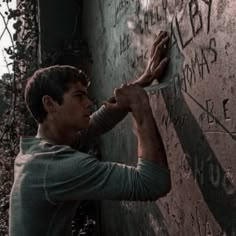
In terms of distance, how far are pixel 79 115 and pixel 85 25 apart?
11.5ft

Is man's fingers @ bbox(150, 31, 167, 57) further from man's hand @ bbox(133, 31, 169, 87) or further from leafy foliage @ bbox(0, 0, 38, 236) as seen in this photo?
leafy foliage @ bbox(0, 0, 38, 236)

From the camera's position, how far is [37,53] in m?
6.45

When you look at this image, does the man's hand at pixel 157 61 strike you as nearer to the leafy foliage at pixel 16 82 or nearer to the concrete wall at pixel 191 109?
the concrete wall at pixel 191 109

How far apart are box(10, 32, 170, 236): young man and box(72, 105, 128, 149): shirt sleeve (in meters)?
0.46

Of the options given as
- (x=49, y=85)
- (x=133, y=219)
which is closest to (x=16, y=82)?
(x=133, y=219)

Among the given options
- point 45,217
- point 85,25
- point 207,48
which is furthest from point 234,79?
point 85,25

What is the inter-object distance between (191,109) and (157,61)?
50cm

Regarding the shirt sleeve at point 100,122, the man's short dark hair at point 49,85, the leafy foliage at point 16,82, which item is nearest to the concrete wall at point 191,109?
the shirt sleeve at point 100,122

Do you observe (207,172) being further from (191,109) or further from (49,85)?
(49,85)

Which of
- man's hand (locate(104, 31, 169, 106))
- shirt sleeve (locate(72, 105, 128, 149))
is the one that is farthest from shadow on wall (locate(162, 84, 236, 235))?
shirt sleeve (locate(72, 105, 128, 149))

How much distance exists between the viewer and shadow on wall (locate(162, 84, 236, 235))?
251 centimetres

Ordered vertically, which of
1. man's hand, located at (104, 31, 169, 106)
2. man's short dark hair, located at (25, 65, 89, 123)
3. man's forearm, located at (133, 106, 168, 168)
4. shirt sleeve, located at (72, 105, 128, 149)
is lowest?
man's forearm, located at (133, 106, 168, 168)

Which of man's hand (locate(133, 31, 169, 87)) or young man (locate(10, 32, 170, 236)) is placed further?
man's hand (locate(133, 31, 169, 87))

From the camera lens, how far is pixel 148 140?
261cm
